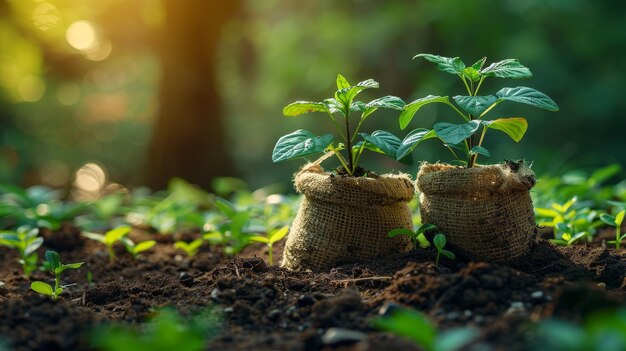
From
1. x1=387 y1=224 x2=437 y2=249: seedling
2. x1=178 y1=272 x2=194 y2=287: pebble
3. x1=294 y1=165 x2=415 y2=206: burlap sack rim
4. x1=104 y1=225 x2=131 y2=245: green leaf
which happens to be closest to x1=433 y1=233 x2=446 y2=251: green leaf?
x1=387 y1=224 x2=437 y2=249: seedling

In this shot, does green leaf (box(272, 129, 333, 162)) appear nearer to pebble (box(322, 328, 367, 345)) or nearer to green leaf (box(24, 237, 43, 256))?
pebble (box(322, 328, 367, 345))

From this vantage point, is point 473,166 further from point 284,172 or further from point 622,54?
point 284,172

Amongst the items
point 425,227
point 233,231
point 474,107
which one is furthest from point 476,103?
point 233,231

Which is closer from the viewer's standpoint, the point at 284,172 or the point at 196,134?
the point at 196,134

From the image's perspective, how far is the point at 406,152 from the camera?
2.56 metres

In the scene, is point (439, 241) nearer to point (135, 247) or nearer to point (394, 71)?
point (135, 247)

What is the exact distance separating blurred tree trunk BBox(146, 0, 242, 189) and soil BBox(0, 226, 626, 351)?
Answer: 4.91 meters

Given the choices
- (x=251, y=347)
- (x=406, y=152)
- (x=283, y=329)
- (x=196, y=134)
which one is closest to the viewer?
(x=251, y=347)

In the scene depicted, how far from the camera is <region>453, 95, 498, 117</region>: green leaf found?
96.2 inches

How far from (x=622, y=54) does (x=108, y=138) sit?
879 cm

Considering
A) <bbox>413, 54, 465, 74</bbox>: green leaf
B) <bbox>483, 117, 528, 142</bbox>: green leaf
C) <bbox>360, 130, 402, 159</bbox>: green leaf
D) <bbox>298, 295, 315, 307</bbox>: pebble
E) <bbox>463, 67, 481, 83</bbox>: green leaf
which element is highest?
<bbox>413, 54, 465, 74</bbox>: green leaf

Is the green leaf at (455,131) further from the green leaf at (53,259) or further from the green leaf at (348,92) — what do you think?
the green leaf at (53,259)

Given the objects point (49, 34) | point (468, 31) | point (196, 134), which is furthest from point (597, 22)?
point (49, 34)

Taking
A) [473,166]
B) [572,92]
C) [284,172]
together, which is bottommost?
[284,172]
